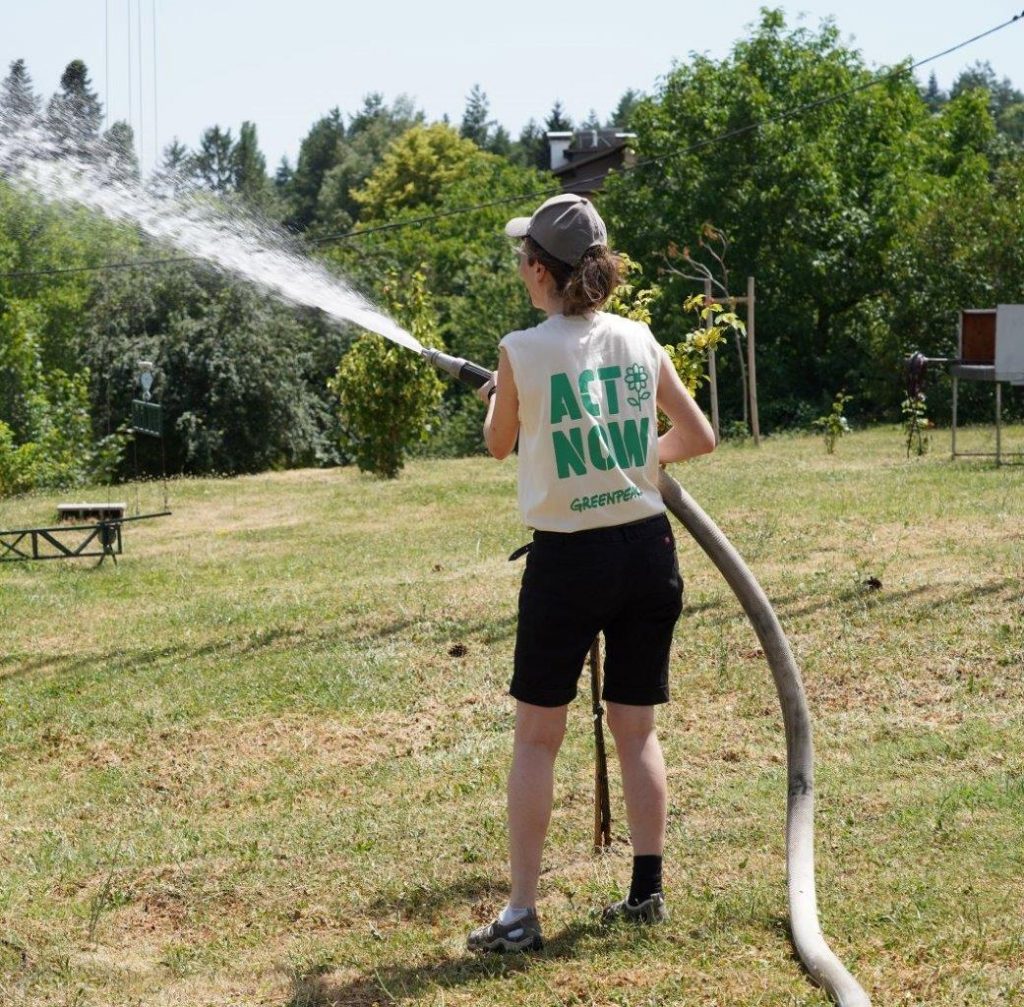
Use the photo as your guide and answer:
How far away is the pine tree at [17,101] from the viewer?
1006cm

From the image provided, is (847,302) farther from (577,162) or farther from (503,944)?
(503,944)

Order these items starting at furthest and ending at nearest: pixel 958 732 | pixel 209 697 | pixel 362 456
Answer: pixel 362 456
pixel 209 697
pixel 958 732

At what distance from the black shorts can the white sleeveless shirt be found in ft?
0.18

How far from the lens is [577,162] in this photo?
194 ft

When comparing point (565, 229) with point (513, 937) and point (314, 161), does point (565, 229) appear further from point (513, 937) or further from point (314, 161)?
point (314, 161)

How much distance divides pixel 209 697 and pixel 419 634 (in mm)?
1447

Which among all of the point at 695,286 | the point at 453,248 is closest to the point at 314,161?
the point at 453,248


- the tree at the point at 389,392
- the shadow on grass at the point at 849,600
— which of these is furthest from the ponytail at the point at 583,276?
the tree at the point at 389,392

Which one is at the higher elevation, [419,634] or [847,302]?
[847,302]

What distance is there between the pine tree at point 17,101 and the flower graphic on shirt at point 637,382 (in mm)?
7664

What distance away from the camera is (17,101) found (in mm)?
10461

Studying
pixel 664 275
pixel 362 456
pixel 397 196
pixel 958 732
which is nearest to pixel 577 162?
pixel 397 196

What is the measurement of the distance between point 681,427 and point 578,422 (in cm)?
38

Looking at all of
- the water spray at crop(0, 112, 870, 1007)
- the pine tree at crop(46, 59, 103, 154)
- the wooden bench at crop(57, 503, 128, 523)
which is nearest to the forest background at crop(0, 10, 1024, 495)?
the wooden bench at crop(57, 503, 128, 523)
